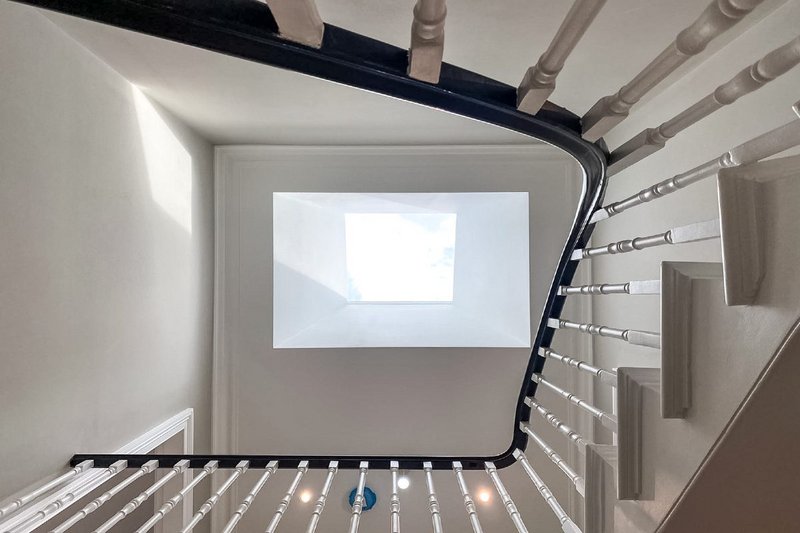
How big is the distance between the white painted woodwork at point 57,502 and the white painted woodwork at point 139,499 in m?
0.16

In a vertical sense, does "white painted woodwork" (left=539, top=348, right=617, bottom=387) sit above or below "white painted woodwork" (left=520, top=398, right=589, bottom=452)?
above

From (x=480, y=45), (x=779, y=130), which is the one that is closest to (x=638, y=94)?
(x=779, y=130)

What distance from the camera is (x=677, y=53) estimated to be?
80cm

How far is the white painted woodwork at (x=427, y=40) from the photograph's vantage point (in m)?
0.71

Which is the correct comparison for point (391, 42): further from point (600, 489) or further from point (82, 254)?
point (600, 489)

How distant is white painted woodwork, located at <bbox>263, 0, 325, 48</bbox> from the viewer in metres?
0.73

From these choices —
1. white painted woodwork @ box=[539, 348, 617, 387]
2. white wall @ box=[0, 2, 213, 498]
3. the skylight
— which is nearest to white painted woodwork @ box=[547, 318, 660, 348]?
white painted woodwork @ box=[539, 348, 617, 387]

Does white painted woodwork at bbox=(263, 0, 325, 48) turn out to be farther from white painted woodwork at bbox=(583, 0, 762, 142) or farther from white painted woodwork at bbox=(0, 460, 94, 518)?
white painted woodwork at bbox=(0, 460, 94, 518)

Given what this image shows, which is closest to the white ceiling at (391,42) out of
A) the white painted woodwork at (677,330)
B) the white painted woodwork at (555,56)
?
the white painted woodwork at (555,56)

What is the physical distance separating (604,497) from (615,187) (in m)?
2.44

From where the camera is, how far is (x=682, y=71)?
2.22 metres

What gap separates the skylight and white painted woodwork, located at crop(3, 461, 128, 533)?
2184 mm

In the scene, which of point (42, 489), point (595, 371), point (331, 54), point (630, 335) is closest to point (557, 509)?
point (595, 371)

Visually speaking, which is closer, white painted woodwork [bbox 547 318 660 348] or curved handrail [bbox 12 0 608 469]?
curved handrail [bbox 12 0 608 469]
